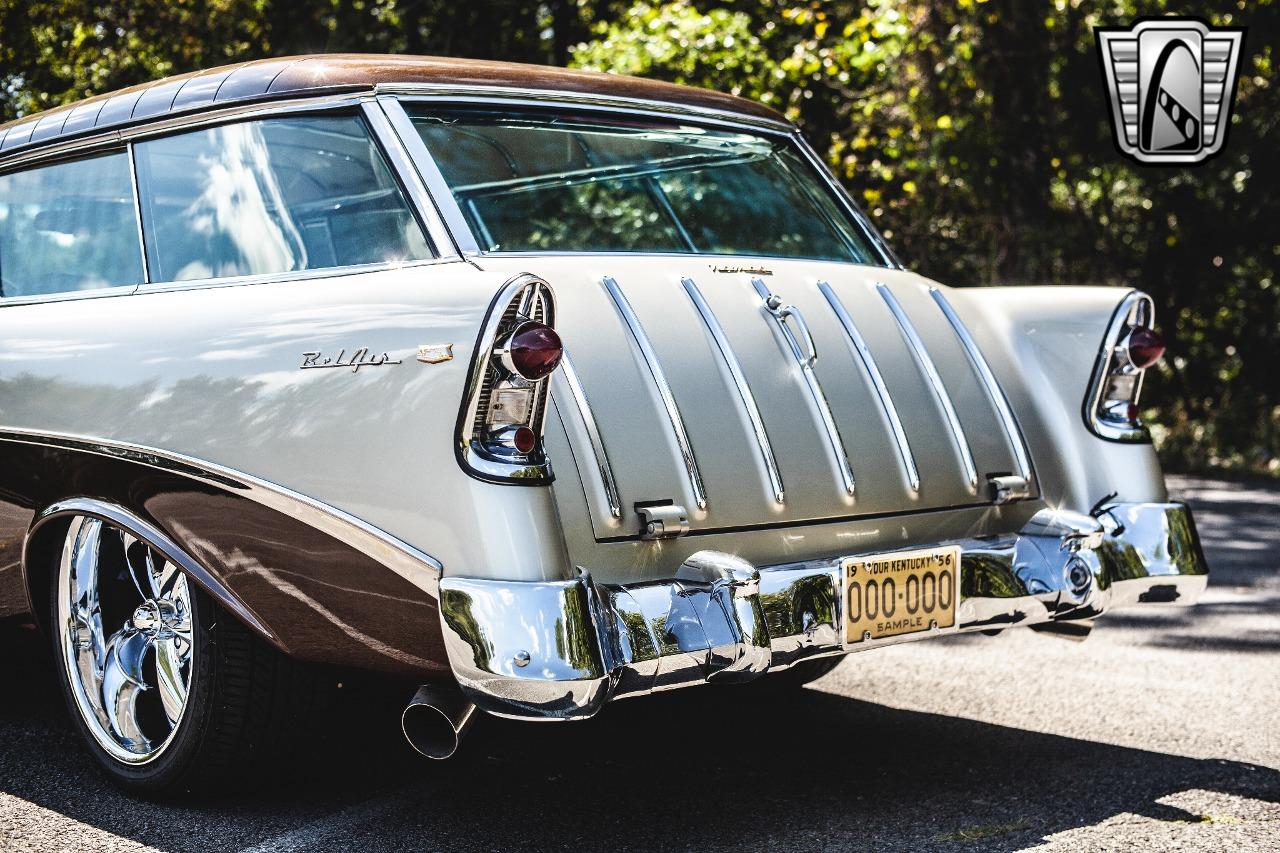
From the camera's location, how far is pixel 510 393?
2734mm

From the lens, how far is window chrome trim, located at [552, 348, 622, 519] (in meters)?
2.90

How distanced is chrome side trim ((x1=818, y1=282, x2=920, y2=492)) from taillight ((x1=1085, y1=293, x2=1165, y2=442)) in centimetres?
63

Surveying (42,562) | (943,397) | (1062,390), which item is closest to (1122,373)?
(1062,390)

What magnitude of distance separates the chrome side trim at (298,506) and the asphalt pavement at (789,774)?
A: 2.28 ft

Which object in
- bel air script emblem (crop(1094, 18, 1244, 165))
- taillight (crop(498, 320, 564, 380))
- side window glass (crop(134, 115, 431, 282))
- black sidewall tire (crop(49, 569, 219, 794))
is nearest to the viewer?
taillight (crop(498, 320, 564, 380))

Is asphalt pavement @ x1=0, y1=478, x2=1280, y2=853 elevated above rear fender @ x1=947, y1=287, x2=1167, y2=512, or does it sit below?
below

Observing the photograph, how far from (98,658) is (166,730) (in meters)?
0.27

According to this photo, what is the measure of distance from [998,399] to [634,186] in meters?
1.19

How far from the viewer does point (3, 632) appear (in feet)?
12.5

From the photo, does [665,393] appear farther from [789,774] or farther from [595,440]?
[789,774]

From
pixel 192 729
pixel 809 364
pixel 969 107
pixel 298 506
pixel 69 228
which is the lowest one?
pixel 192 729

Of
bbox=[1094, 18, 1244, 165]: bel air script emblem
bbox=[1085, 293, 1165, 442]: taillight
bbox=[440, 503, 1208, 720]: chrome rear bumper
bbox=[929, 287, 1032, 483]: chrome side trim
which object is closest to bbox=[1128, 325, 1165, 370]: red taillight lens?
bbox=[1085, 293, 1165, 442]: taillight

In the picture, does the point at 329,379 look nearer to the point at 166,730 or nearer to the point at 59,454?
the point at 59,454

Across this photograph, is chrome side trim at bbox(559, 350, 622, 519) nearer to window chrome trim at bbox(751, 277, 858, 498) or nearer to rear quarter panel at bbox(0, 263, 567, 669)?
rear quarter panel at bbox(0, 263, 567, 669)
